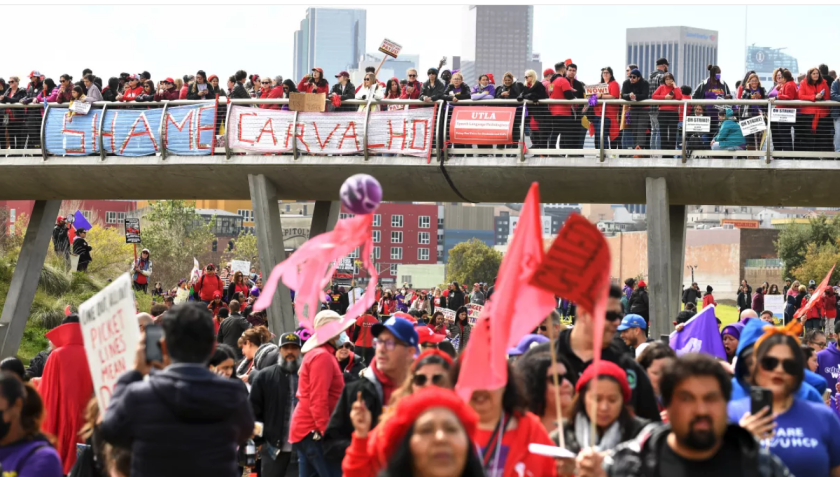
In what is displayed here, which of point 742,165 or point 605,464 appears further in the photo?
point 742,165

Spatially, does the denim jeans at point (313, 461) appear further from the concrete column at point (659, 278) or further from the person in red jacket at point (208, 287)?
the person in red jacket at point (208, 287)

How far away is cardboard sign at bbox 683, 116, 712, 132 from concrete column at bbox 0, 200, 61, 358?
52.5ft

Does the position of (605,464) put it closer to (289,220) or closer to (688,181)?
(688,181)

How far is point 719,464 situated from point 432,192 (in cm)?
2024

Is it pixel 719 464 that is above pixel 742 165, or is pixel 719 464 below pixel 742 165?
below

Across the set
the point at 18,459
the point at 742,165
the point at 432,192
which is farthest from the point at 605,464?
the point at 432,192

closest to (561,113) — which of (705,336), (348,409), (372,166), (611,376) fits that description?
(372,166)

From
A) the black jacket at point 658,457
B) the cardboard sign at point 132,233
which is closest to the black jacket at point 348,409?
the black jacket at point 658,457

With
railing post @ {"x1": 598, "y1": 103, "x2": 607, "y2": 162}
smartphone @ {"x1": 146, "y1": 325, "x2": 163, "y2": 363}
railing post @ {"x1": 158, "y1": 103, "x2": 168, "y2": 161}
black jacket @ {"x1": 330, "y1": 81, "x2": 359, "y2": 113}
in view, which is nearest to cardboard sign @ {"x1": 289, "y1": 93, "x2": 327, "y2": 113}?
black jacket @ {"x1": 330, "y1": 81, "x2": 359, "y2": 113}

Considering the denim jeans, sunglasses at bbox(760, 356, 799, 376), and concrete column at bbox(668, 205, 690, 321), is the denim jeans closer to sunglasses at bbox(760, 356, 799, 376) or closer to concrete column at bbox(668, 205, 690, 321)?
sunglasses at bbox(760, 356, 799, 376)

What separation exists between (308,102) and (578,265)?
715 inches

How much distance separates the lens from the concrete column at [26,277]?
27.5 m

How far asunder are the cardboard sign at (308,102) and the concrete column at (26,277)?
8.97 metres

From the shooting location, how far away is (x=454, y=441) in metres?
4.14
